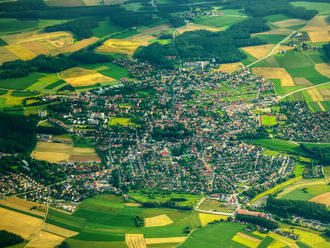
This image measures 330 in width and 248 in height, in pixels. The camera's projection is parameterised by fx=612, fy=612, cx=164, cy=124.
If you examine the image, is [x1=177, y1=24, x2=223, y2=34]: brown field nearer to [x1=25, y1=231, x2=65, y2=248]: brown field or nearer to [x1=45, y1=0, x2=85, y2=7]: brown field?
[x1=45, y1=0, x2=85, y2=7]: brown field

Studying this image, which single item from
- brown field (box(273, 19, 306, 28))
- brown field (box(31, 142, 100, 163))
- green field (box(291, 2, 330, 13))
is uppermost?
green field (box(291, 2, 330, 13))

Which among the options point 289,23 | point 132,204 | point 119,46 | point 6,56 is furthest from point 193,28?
point 132,204

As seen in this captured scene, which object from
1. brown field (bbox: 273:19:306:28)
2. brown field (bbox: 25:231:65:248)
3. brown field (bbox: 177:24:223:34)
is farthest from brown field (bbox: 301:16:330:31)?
brown field (bbox: 25:231:65:248)

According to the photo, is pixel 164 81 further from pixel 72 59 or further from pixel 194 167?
pixel 194 167

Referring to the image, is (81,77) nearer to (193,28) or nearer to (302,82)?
(193,28)

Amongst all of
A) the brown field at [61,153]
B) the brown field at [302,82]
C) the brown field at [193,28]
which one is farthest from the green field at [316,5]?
the brown field at [61,153]

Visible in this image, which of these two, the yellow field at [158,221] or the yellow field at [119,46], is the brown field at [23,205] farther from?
the yellow field at [119,46]

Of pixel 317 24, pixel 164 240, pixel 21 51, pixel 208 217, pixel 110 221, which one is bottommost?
pixel 164 240
